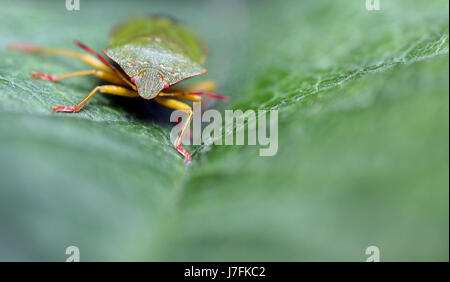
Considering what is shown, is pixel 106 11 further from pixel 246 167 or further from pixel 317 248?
pixel 317 248

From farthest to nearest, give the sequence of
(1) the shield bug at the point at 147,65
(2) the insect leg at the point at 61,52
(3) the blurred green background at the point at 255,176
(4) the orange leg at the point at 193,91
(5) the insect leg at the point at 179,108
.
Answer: (2) the insect leg at the point at 61,52 < (4) the orange leg at the point at 193,91 < (1) the shield bug at the point at 147,65 < (5) the insect leg at the point at 179,108 < (3) the blurred green background at the point at 255,176

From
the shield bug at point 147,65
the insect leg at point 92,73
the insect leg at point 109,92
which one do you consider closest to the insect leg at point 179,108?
the shield bug at point 147,65

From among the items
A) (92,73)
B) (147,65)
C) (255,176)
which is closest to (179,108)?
(147,65)

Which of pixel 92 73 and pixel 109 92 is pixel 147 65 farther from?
pixel 92 73

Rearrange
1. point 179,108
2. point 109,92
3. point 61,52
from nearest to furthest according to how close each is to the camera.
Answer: point 109,92, point 179,108, point 61,52

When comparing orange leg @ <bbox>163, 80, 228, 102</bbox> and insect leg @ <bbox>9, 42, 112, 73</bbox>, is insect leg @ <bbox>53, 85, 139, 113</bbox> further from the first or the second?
insect leg @ <bbox>9, 42, 112, 73</bbox>

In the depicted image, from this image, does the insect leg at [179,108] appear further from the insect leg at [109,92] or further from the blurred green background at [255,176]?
the insect leg at [109,92]
